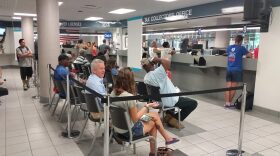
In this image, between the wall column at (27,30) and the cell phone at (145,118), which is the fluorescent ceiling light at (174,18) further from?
the cell phone at (145,118)

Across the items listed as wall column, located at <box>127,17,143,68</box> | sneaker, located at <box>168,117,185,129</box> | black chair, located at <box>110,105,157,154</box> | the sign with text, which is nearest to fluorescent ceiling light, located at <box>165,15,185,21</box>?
the sign with text

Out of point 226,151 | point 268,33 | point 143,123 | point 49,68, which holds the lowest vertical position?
point 226,151

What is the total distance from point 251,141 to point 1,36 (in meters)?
12.4

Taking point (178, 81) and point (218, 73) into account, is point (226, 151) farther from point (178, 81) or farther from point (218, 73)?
point (178, 81)

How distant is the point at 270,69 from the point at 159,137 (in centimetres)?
283

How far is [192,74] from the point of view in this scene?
7094 millimetres

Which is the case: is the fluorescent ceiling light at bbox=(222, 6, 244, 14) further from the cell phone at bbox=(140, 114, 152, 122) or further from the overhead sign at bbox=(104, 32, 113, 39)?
the overhead sign at bbox=(104, 32, 113, 39)

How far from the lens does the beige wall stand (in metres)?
4.61

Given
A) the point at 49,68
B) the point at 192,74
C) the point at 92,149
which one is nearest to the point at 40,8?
the point at 49,68

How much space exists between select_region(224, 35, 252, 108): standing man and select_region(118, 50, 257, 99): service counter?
0.64 feet

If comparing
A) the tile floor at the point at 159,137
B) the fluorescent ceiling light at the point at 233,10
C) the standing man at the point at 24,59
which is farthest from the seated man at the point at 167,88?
the standing man at the point at 24,59

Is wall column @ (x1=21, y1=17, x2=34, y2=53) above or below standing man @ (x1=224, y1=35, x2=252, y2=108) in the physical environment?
above

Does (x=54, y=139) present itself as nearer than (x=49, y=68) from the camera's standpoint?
Yes

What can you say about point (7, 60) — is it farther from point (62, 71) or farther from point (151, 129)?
point (151, 129)
